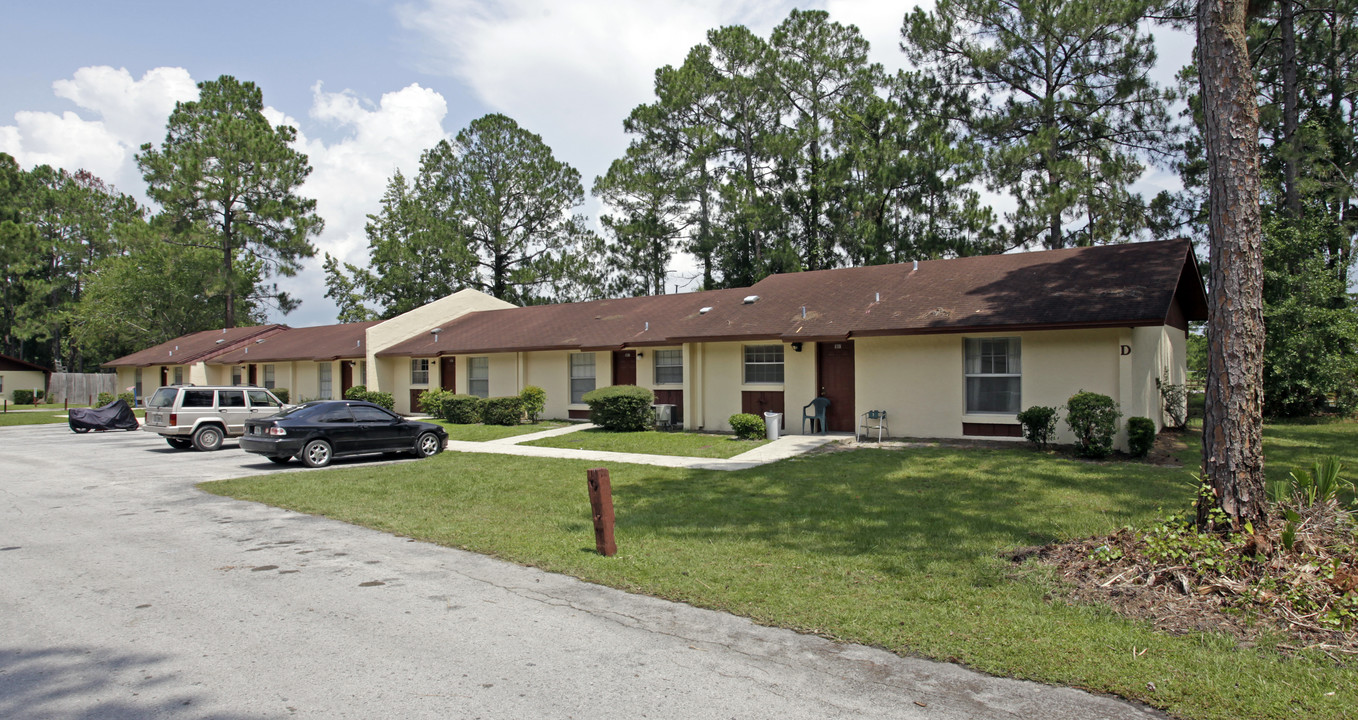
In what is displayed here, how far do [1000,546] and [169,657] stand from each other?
22.7ft

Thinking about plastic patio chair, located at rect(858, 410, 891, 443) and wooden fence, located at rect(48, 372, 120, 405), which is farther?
wooden fence, located at rect(48, 372, 120, 405)

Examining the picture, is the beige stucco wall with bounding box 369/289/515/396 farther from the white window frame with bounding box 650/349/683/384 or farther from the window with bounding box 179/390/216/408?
the window with bounding box 179/390/216/408

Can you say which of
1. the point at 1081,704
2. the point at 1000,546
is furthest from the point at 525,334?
the point at 1081,704

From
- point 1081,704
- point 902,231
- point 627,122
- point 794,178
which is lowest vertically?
point 1081,704

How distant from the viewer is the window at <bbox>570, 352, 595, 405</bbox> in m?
23.9

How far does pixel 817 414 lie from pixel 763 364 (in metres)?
2.16

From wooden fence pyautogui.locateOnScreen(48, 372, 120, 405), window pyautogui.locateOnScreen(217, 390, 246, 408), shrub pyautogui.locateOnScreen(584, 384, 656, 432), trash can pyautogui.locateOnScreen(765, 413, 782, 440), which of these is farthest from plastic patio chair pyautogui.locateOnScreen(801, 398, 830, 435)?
wooden fence pyautogui.locateOnScreen(48, 372, 120, 405)

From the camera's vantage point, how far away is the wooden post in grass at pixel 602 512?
7.23m

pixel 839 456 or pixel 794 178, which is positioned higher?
pixel 794 178

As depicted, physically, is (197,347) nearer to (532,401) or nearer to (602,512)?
(532,401)

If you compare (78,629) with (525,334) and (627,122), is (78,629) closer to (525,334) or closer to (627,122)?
(525,334)

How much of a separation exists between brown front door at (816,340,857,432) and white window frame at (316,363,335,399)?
22554 millimetres

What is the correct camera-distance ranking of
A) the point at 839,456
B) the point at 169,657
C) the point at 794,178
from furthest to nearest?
the point at 794,178
the point at 839,456
the point at 169,657

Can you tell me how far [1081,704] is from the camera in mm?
4039
